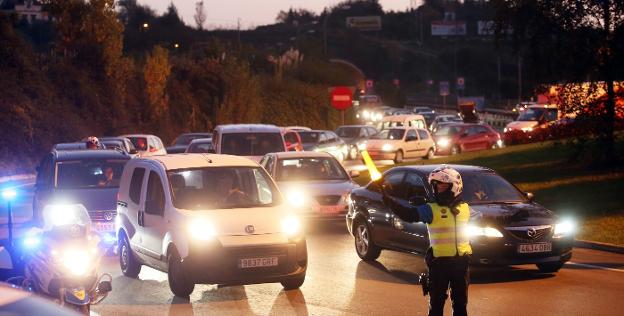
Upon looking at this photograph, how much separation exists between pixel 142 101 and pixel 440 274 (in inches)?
1927

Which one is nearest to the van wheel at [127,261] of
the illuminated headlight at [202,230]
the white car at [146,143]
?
the illuminated headlight at [202,230]

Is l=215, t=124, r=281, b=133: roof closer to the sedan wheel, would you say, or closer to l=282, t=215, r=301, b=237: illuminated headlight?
the sedan wheel

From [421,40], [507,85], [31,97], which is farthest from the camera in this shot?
[421,40]

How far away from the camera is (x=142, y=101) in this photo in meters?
57.2

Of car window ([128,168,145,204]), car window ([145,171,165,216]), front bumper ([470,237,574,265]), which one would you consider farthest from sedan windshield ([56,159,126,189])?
front bumper ([470,237,574,265])

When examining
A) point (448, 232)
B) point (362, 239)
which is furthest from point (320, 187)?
point (448, 232)

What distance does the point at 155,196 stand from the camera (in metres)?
14.9

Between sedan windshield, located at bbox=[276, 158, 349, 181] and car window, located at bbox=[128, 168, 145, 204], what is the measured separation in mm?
7626

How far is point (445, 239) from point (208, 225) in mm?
4708

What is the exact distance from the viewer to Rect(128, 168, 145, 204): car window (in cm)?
1545

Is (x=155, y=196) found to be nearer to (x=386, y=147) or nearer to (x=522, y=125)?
(x=386, y=147)

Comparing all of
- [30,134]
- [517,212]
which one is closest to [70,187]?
[517,212]

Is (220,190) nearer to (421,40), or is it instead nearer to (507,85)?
(507,85)

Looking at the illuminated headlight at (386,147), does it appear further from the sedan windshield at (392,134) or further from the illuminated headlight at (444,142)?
the illuminated headlight at (444,142)
